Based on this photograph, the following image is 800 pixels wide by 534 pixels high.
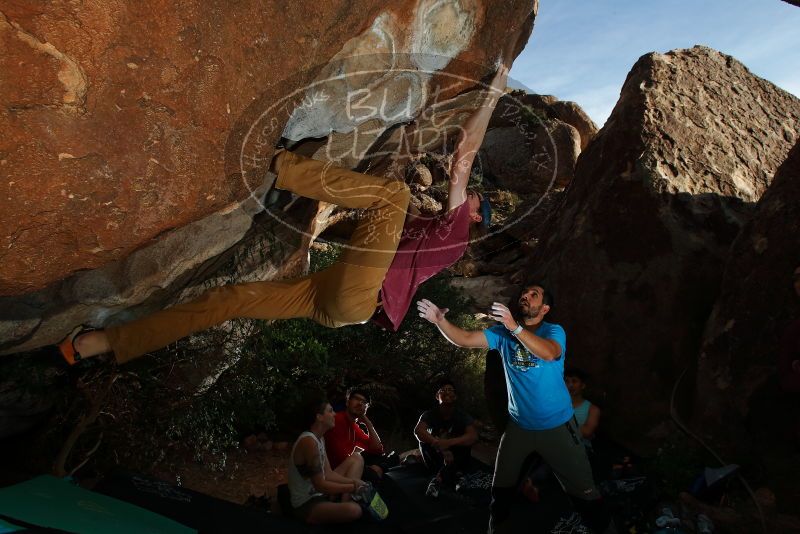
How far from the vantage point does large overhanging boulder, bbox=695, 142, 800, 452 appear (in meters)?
5.30

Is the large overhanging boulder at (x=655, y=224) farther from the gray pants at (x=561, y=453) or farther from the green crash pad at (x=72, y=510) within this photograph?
the green crash pad at (x=72, y=510)

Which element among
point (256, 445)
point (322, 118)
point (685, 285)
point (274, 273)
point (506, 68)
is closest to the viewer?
point (322, 118)

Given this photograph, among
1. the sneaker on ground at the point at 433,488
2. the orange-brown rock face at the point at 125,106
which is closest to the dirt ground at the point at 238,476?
the sneaker on ground at the point at 433,488

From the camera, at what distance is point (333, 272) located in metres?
3.76

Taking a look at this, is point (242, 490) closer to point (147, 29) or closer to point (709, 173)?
point (147, 29)

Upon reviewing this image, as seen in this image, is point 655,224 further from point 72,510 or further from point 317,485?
point 72,510

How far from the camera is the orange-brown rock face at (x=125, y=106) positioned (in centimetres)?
252

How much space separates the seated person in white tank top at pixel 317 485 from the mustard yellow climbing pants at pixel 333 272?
1426mm

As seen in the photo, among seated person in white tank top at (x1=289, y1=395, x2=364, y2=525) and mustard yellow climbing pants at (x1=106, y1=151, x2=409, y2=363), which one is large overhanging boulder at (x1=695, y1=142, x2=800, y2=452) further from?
mustard yellow climbing pants at (x1=106, y1=151, x2=409, y2=363)

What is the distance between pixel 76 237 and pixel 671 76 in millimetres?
7192

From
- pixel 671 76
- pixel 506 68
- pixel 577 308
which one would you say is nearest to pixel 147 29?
pixel 506 68

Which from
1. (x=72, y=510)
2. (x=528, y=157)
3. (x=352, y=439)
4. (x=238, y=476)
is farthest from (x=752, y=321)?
(x=528, y=157)

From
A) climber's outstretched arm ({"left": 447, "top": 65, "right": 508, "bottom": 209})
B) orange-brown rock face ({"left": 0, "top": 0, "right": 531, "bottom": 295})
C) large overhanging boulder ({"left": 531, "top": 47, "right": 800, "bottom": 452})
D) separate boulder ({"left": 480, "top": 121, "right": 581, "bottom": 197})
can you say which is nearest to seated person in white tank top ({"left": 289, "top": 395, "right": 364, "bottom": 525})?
orange-brown rock face ({"left": 0, "top": 0, "right": 531, "bottom": 295})

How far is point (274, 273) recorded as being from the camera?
18.4 ft
